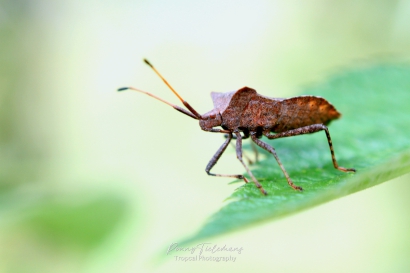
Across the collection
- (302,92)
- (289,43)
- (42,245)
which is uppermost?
(289,43)

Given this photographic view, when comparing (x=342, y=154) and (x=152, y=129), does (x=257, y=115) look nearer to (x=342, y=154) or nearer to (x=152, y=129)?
(x=342, y=154)

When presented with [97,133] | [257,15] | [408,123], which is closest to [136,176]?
[97,133]

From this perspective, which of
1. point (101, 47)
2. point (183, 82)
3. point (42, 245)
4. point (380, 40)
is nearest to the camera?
point (42, 245)

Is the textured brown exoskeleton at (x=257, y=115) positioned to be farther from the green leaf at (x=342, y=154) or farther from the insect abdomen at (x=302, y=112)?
the green leaf at (x=342, y=154)

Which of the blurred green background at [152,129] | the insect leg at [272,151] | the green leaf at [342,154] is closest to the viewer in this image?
the green leaf at [342,154]

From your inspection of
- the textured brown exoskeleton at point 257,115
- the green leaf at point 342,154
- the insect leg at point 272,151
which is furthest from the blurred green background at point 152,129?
the textured brown exoskeleton at point 257,115

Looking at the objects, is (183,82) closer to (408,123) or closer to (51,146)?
(51,146)

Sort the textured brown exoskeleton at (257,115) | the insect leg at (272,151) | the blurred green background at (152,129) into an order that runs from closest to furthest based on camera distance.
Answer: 1. the insect leg at (272,151)
2. the blurred green background at (152,129)
3. the textured brown exoskeleton at (257,115)
